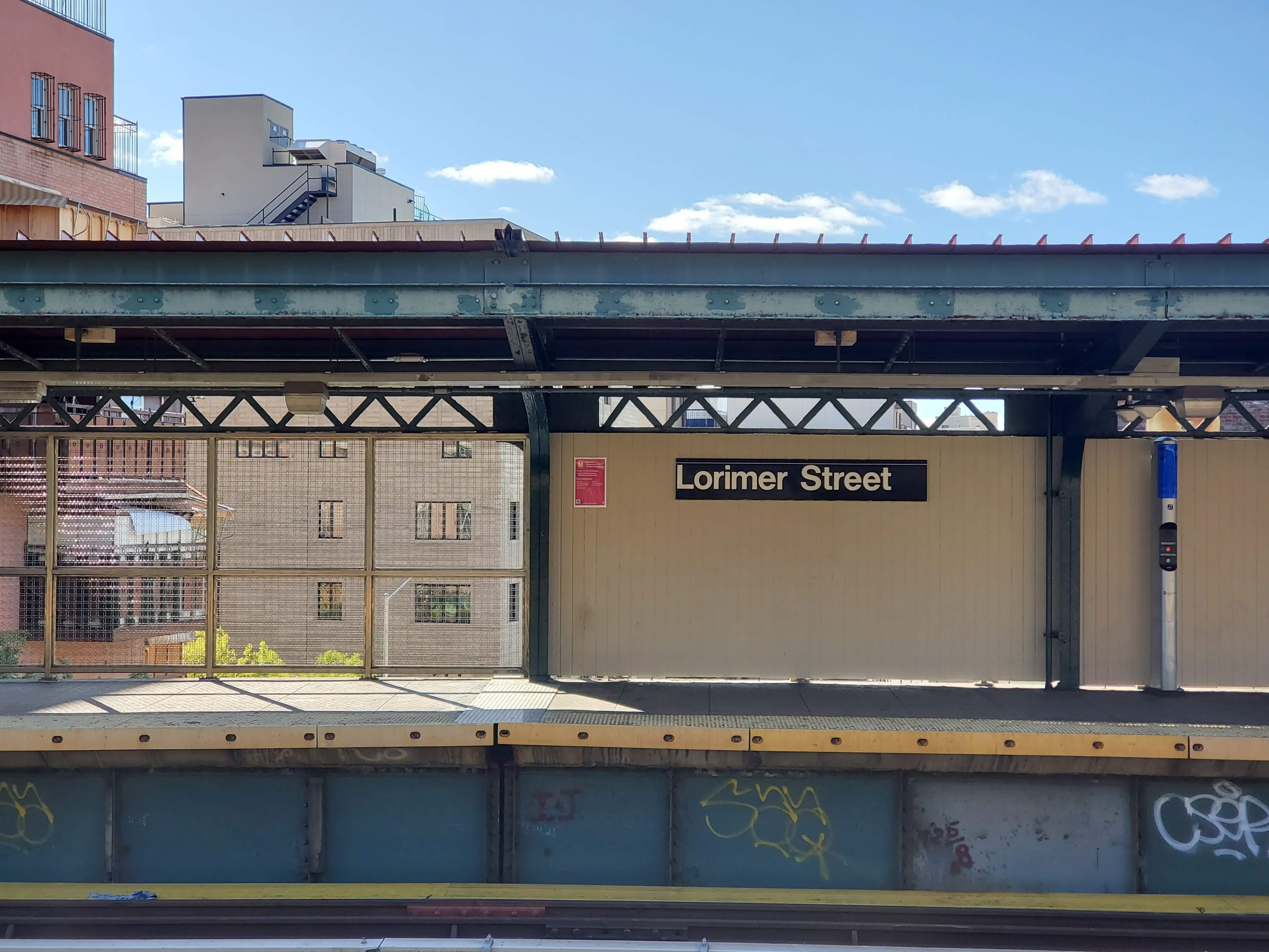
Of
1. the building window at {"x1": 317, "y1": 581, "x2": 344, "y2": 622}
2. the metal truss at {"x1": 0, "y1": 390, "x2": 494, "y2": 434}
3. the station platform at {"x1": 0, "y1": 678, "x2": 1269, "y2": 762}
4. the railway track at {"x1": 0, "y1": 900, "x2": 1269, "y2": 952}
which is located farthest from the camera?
the building window at {"x1": 317, "y1": 581, "x2": 344, "y2": 622}

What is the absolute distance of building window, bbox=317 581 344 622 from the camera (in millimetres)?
10141

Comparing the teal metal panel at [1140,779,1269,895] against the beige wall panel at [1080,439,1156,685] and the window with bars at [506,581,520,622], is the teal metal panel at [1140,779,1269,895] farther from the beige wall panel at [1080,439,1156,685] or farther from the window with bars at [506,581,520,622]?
the window with bars at [506,581,520,622]

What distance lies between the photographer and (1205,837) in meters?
7.34

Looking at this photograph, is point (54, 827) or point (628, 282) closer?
point (628, 282)

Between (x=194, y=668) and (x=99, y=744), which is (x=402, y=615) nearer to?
(x=194, y=668)

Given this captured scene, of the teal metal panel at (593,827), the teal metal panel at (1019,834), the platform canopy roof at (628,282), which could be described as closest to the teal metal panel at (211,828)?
the teal metal panel at (593,827)

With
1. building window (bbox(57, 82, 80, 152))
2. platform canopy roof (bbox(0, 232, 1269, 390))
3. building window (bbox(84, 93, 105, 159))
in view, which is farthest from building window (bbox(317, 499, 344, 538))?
building window (bbox(84, 93, 105, 159))

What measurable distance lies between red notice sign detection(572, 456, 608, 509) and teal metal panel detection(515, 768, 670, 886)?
9.51 ft

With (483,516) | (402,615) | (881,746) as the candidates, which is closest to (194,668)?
(402,615)

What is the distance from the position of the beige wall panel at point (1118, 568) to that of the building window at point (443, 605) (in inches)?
257

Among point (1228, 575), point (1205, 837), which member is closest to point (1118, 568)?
point (1228, 575)

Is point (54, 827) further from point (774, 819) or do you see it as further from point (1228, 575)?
point (1228, 575)

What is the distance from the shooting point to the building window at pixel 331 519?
10992 mm

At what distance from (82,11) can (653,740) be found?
31520mm
